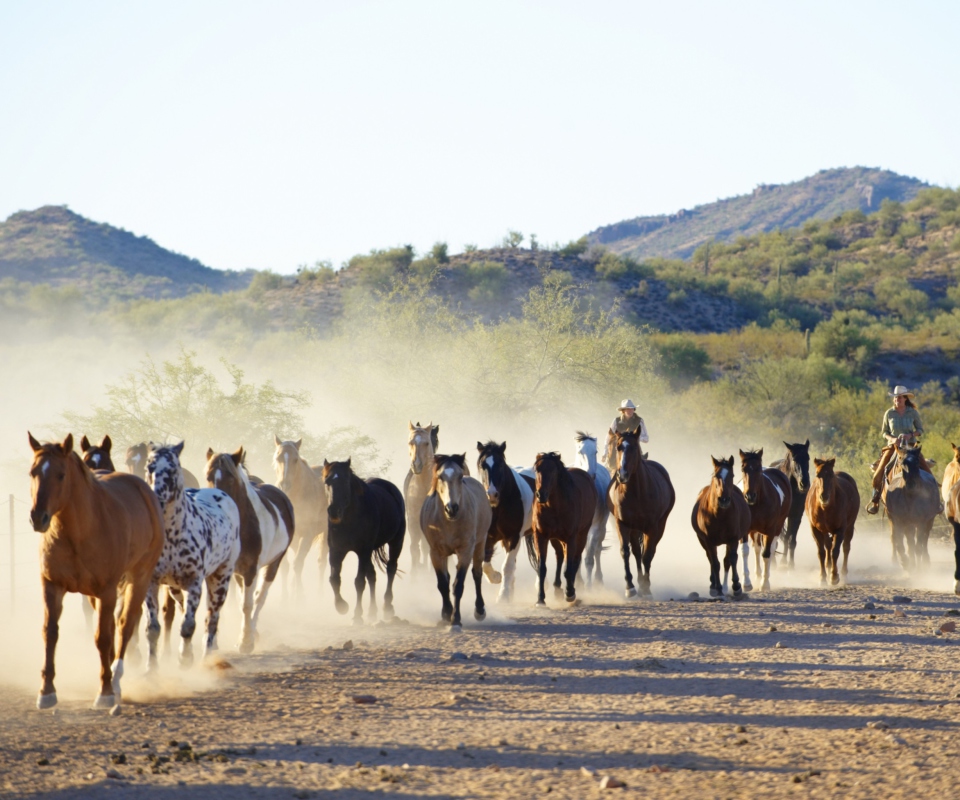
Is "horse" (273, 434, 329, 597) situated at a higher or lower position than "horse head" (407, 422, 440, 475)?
lower

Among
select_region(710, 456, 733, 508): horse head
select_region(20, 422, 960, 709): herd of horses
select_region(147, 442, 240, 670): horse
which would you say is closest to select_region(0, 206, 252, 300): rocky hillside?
select_region(20, 422, 960, 709): herd of horses

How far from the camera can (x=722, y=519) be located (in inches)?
610

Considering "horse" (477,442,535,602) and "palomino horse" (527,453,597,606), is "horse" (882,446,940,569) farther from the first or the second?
"horse" (477,442,535,602)

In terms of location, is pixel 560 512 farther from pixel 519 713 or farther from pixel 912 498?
pixel 912 498

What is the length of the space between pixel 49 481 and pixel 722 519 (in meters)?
10.2

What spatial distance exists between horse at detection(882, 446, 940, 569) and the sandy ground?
5172 millimetres

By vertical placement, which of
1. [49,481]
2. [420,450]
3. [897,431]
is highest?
[897,431]

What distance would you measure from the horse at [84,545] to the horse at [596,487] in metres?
9.04

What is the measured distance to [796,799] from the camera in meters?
6.21

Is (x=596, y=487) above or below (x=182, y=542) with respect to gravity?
above

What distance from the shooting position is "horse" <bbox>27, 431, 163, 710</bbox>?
7973mm

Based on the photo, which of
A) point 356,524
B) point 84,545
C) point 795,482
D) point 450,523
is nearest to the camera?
point 84,545

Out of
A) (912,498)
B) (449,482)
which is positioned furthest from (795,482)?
(449,482)

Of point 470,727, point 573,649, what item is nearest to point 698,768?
point 470,727
